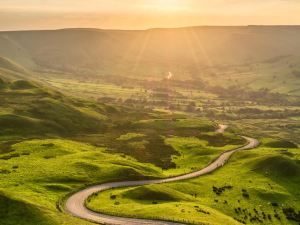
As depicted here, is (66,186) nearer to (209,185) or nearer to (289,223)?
(209,185)

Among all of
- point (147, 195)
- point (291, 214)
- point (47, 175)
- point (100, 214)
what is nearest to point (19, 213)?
point (100, 214)

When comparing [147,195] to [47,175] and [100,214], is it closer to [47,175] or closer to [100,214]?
[100,214]

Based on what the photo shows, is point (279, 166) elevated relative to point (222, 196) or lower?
elevated

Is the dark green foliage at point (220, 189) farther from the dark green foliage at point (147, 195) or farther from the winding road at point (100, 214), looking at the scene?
the dark green foliage at point (147, 195)

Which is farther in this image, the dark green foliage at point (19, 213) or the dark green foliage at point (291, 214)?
the dark green foliage at point (291, 214)

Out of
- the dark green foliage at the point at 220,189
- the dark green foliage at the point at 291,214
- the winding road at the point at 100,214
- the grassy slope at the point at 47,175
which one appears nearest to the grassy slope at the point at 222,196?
the dark green foliage at the point at 220,189

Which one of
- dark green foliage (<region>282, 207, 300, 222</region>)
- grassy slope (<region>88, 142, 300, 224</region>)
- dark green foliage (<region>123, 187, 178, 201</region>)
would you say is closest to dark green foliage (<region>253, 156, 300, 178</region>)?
grassy slope (<region>88, 142, 300, 224</region>)

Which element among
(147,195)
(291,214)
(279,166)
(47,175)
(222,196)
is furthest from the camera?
(279,166)

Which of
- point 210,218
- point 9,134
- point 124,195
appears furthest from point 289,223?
point 9,134

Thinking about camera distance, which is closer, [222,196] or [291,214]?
[291,214]
